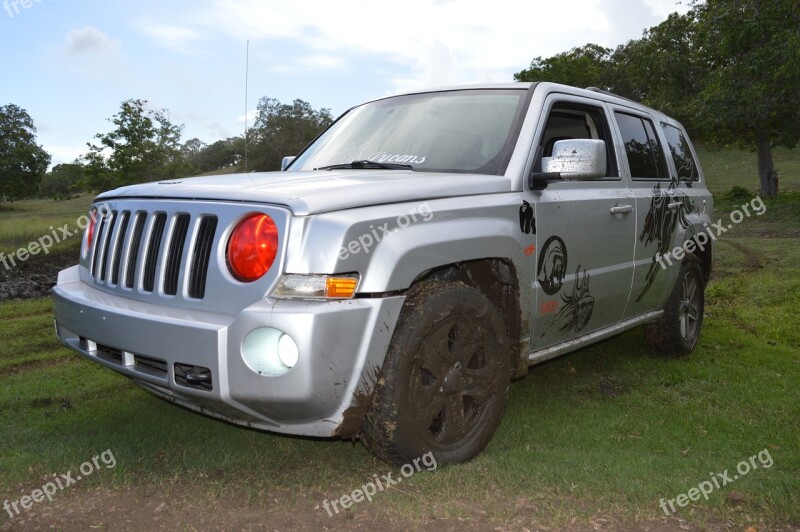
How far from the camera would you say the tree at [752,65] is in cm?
1693

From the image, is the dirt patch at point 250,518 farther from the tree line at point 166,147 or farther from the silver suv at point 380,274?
the tree line at point 166,147

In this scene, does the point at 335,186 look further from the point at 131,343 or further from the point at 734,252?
the point at 734,252

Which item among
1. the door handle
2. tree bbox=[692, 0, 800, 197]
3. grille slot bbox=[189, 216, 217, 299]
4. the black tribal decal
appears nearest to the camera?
grille slot bbox=[189, 216, 217, 299]

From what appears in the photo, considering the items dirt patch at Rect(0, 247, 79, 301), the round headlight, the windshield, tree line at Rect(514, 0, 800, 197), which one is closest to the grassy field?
the round headlight

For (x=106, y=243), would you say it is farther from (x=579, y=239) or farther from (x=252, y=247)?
(x=579, y=239)

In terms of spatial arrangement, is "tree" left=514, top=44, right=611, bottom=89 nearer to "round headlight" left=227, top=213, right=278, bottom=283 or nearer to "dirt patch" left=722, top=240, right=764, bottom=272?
"dirt patch" left=722, top=240, right=764, bottom=272

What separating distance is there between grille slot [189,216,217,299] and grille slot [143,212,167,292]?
27 centimetres

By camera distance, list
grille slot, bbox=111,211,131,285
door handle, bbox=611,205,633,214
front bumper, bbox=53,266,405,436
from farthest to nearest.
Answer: door handle, bbox=611,205,633,214
grille slot, bbox=111,211,131,285
front bumper, bbox=53,266,405,436

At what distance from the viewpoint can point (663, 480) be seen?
10.7ft

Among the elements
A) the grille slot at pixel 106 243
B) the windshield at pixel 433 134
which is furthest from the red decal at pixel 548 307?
the grille slot at pixel 106 243

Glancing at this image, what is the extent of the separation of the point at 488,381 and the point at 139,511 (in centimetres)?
169

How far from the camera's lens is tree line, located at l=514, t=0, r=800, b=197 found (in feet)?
57.0

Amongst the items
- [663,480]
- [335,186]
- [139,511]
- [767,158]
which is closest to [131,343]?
[139,511]

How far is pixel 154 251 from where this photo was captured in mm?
3289
